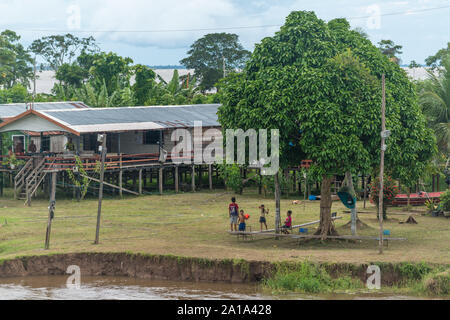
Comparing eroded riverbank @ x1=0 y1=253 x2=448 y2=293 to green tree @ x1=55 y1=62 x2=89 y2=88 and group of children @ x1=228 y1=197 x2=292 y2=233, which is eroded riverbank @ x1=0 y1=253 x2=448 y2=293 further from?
green tree @ x1=55 y1=62 x2=89 y2=88

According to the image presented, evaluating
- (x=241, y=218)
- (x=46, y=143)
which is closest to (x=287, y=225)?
(x=241, y=218)

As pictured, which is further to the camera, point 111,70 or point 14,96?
point 111,70

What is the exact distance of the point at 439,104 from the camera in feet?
102

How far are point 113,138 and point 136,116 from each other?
2029 millimetres

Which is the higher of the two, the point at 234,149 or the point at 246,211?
the point at 234,149

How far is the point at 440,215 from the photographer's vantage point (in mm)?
30031

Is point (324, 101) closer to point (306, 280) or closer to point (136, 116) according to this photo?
point (306, 280)

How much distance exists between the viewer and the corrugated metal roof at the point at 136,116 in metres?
36.4

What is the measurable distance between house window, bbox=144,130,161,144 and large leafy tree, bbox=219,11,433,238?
1708cm

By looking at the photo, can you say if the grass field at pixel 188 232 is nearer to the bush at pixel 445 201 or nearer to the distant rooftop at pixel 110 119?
the bush at pixel 445 201

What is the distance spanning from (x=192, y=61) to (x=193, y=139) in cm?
4443

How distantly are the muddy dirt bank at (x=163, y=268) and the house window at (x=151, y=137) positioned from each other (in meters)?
19.4
